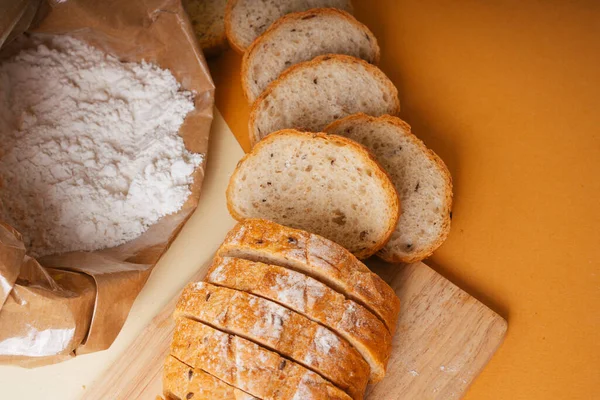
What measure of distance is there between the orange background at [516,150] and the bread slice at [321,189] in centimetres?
42

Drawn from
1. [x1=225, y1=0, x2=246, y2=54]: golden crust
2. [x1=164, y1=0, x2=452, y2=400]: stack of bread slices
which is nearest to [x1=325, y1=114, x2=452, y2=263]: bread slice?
[x1=164, y1=0, x2=452, y2=400]: stack of bread slices

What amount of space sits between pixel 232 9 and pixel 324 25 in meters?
0.43

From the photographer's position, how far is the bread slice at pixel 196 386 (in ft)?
6.12

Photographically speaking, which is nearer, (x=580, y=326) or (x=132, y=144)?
(x=580, y=326)

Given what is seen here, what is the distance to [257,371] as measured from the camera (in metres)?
1.86

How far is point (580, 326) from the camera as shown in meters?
2.40

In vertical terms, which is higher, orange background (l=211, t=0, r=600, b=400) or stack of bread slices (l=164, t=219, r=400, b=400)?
orange background (l=211, t=0, r=600, b=400)

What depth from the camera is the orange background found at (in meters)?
2.39

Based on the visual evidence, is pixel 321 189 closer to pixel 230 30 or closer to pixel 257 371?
pixel 257 371

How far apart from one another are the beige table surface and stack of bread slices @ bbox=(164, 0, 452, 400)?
0.67ft

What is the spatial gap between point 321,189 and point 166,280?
2.46 ft

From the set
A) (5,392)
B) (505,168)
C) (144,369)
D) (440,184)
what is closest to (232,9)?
(440,184)

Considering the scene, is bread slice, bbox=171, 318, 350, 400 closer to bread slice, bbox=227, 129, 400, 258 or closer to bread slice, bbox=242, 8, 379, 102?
bread slice, bbox=227, 129, 400, 258

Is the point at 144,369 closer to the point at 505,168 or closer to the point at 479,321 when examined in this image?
the point at 479,321
